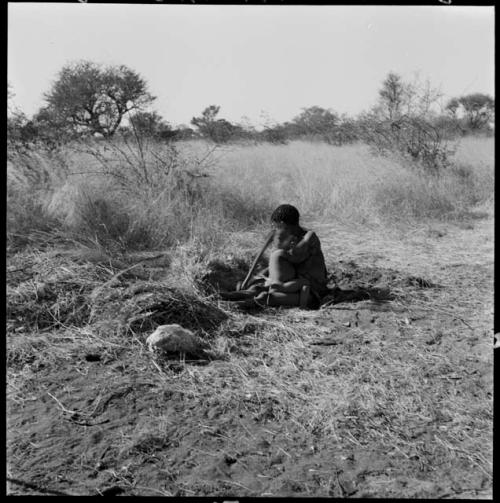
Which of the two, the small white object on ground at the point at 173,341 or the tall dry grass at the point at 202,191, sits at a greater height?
the tall dry grass at the point at 202,191

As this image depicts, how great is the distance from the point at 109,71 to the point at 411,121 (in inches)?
213

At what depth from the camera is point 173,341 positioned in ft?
11.8

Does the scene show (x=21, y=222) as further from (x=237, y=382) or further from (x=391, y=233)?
(x=391, y=233)

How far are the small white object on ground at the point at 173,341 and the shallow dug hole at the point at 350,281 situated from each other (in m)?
1.08

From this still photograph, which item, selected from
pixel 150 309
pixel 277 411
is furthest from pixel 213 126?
pixel 277 411

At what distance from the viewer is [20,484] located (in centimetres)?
237

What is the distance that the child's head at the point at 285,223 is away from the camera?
4.57 meters

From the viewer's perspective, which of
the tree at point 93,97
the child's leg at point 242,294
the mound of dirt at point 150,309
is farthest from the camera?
the tree at point 93,97

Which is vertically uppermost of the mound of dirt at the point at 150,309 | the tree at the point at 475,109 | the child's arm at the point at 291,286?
the tree at the point at 475,109

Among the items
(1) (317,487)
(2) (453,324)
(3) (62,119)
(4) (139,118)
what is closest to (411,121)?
(4) (139,118)

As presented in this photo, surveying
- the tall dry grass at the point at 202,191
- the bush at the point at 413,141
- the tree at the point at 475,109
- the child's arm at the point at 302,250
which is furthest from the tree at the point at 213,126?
the tree at the point at 475,109

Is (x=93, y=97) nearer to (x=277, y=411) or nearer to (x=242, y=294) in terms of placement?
(x=242, y=294)

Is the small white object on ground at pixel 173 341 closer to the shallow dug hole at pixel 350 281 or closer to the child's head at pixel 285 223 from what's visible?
the shallow dug hole at pixel 350 281

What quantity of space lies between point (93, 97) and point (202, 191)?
2.58 metres
